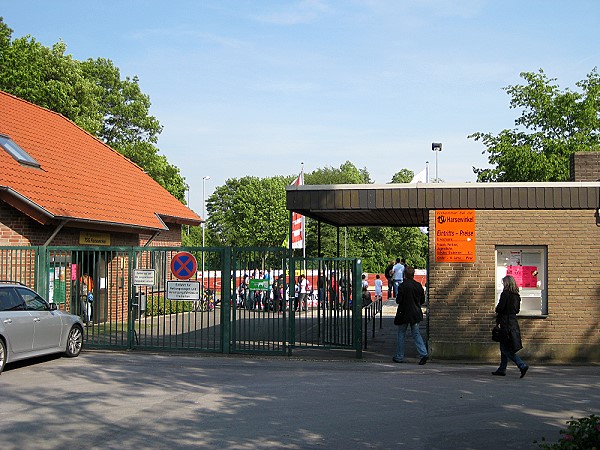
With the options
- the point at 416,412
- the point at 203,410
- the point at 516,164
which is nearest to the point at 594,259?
the point at 416,412

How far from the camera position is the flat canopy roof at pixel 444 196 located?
14008 millimetres

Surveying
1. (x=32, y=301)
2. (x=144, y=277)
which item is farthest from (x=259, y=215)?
(x=32, y=301)

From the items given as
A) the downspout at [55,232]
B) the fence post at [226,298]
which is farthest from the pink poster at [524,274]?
the downspout at [55,232]

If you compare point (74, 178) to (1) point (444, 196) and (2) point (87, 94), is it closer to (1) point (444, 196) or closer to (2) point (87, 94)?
(1) point (444, 196)

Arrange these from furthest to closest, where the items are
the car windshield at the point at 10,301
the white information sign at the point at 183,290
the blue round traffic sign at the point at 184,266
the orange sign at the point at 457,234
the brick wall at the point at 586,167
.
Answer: the brick wall at the point at 586,167
the blue round traffic sign at the point at 184,266
the white information sign at the point at 183,290
the orange sign at the point at 457,234
the car windshield at the point at 10,301

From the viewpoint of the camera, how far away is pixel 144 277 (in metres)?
15.4

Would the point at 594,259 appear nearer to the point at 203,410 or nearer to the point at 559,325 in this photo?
the point at 559,325

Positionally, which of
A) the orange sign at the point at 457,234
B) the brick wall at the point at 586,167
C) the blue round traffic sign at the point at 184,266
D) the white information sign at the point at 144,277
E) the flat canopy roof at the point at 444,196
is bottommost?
the white information sign at the point at 144,277

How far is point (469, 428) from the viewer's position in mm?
8305

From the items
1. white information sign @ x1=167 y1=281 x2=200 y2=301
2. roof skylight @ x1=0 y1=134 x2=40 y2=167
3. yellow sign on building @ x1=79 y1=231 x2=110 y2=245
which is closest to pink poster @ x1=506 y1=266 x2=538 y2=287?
white information sign @ x1=167 y1=281 x2=200 y2=301

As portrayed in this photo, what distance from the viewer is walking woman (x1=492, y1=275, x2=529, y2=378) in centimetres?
1200

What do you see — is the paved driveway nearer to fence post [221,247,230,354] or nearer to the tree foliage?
Answer: fence post [221,247,230,354]

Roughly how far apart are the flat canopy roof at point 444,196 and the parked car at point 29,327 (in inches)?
191

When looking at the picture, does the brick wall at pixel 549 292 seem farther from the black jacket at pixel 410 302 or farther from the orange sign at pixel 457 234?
the black jacket at pixel 410 302
